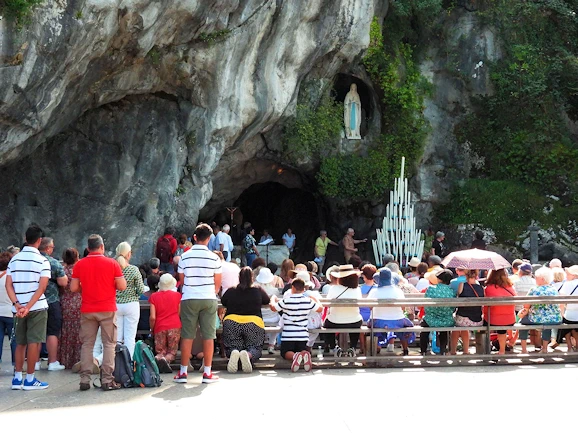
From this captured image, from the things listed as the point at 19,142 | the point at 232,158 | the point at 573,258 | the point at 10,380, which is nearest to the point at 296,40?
the point at 232,158

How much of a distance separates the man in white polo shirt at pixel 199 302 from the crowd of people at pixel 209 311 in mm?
10

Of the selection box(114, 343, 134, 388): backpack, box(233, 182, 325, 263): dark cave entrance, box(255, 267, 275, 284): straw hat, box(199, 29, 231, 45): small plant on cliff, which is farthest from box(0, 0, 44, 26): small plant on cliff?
box(233, 182, 325, 263): dark cave entrance

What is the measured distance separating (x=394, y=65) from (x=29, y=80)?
12385mm

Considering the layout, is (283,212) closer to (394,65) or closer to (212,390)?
(394,65)

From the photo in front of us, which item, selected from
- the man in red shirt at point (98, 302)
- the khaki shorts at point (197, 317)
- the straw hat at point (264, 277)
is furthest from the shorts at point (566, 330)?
the man in red shirt at point (98, 302)

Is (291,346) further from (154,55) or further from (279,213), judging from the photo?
(279,213)

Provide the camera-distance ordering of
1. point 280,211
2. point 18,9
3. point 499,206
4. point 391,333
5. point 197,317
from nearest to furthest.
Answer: point 197,317 → point 391,333 → point 18,9 → point 499,206 → point 280,211

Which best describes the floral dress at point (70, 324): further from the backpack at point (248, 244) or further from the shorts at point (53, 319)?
the backpack at point (248, 244)

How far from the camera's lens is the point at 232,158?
72.6 feet

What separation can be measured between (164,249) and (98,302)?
8349 mm

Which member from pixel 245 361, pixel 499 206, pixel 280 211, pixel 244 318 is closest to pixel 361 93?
pixel 499 206

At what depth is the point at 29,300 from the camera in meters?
8.54

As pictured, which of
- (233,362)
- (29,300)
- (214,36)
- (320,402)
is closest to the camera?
(320,402)

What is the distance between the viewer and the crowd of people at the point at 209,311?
855cm
